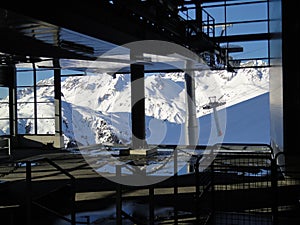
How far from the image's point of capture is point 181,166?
38.8ft

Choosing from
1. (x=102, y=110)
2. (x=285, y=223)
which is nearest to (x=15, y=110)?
(x=102, y=110)

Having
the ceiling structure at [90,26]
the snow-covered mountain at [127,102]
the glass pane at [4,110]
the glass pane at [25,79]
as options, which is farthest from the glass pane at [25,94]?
the ceiling structure at [90,26]

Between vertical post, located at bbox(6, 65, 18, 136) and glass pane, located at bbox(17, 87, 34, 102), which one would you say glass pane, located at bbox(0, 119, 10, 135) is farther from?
glass pane, located at bbox(17, 87, 34, 102)

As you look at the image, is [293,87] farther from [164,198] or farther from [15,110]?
[15,110]

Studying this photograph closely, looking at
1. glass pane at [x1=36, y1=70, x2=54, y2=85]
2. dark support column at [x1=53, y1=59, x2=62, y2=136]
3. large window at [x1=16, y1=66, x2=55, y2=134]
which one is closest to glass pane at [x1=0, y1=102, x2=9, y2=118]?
large window at [x1=16, y1=66, x2=55, y2=134]

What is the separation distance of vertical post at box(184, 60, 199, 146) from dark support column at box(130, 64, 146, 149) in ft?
15.9

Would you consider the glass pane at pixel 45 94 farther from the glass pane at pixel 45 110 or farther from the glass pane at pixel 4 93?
the glass pane at pixel 4 93

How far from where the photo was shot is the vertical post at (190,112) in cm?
2109

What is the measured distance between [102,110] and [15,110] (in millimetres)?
5341

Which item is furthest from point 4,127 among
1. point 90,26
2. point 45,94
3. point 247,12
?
point 90,26

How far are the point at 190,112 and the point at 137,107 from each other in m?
5.87

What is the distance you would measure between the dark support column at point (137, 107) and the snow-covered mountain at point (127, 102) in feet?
12.7

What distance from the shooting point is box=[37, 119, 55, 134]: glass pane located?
20.7 m

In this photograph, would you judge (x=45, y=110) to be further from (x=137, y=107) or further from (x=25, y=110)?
(x=137, y=107)
